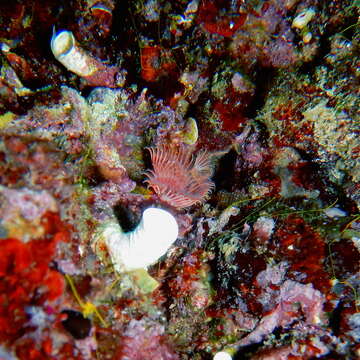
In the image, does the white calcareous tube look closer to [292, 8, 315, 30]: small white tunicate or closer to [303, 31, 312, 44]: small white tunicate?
[303, 31, 312, 44]: small white tunicate

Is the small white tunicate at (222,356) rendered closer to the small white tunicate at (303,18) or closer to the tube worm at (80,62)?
the tube worm at (80,62)

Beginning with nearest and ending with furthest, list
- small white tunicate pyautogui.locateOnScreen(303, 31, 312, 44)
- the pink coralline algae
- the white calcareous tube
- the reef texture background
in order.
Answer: the reef texture background < the white calcareous tube < the pink coralline algae < small white tunicate pyautogui.locateOnScreen(303, 31, 312, 44)

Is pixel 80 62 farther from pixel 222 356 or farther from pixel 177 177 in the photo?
pixel 222 356

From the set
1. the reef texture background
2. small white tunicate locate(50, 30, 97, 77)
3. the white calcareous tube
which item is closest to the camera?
the reef texture background

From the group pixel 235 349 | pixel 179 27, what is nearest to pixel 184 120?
pixel 179 27

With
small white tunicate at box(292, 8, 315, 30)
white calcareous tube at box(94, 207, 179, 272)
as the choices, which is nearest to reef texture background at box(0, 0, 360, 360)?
small white tunicate at box(292, 8, 315, 30)

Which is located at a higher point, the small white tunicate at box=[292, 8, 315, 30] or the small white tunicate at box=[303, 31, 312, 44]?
the small white tunicate at box=[292, 8, 315, 30]
